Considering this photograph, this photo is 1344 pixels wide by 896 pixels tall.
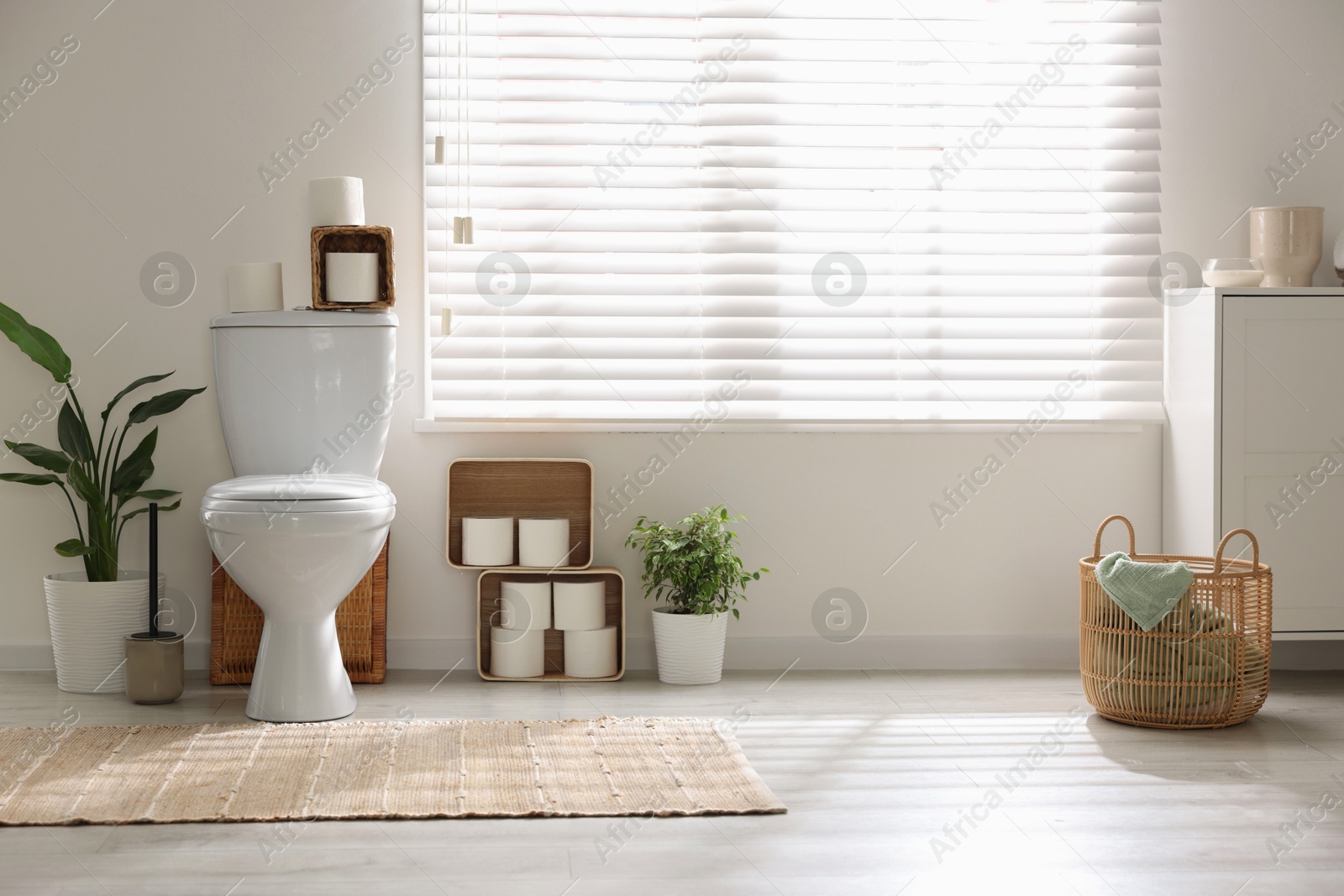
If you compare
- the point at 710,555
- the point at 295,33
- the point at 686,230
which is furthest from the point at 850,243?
the point at 295,33

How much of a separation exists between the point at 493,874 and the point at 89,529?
1602 mm

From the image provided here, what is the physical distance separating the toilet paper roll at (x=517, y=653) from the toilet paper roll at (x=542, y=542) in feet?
0.57

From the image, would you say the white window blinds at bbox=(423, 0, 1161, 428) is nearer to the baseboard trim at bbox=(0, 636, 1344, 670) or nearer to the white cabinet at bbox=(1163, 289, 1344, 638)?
the white cabinet at bbox=(1163, 289, 1344, 638)

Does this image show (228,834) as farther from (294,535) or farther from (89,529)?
(89,529)

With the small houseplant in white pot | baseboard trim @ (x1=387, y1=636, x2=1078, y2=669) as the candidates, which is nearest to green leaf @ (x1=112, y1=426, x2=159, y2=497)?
baseboard trim @ (x1=387, y1=636, x2=1078, y2=669)

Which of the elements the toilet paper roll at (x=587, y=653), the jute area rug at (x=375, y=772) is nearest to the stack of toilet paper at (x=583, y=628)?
the toilet paper roll at (x=587, y=653)

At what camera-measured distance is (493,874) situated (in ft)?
5.29

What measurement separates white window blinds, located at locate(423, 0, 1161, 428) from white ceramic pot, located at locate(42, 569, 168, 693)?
0.87 m

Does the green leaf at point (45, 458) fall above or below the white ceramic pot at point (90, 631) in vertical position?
above

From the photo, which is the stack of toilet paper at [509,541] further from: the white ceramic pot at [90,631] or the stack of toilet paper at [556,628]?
the white ceramic pot at [90,631]

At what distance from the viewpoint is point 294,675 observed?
2377mm

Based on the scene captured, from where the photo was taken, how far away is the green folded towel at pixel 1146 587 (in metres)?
2.30

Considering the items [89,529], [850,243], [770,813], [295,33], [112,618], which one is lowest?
[770,813]

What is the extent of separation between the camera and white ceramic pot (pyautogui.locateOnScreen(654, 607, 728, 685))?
2.72 metres
